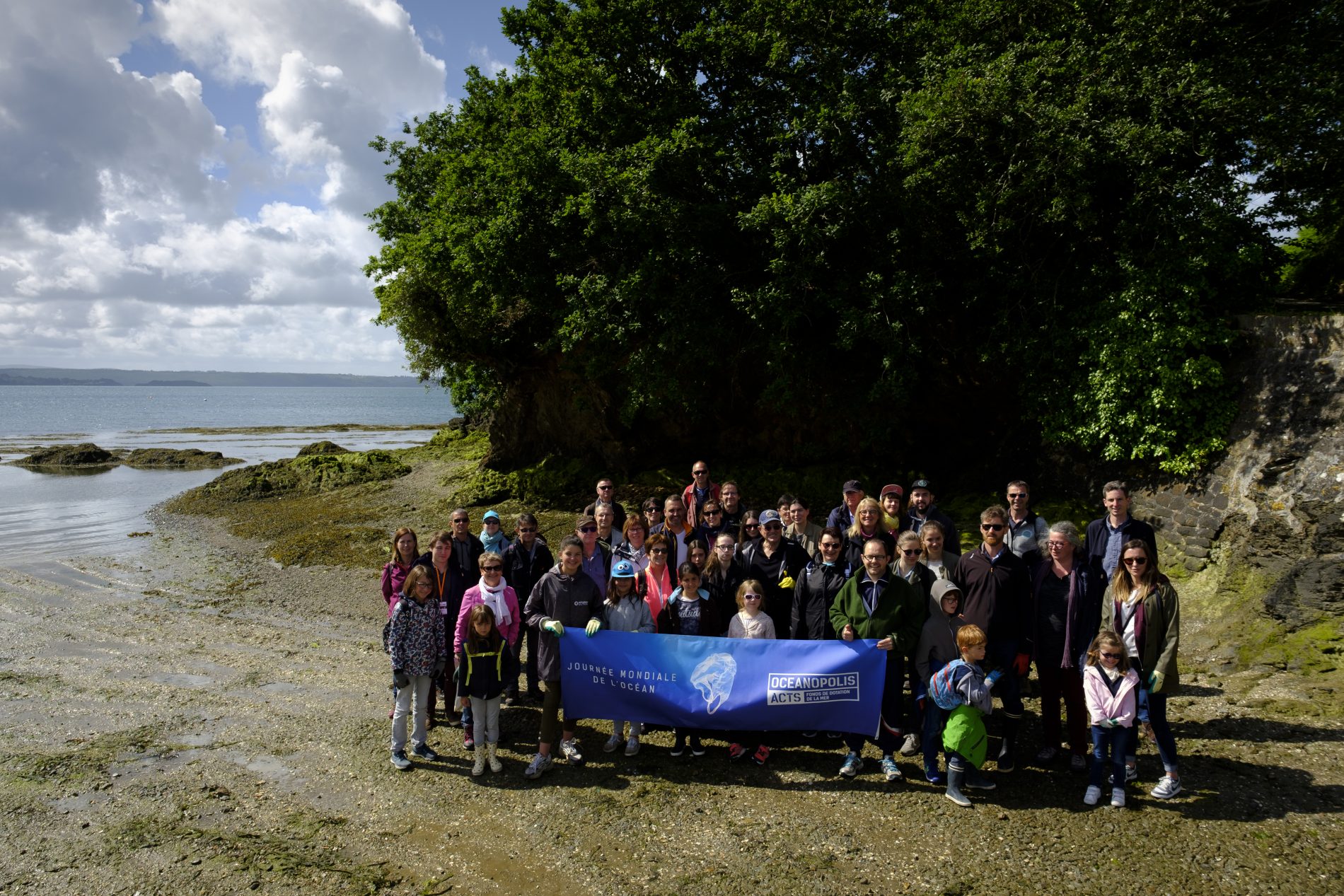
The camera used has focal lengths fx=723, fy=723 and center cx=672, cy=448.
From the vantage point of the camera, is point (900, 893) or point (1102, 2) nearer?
point (900, 893)

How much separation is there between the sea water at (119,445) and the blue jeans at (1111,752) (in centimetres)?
2035

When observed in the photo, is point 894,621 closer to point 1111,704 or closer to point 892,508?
point 1111,704

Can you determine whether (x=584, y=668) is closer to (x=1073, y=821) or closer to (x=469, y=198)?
(x=1073, y=821)

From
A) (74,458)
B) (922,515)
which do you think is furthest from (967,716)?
(74,458)

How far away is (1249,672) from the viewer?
26.9 ft

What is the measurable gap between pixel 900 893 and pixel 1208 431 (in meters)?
9.49

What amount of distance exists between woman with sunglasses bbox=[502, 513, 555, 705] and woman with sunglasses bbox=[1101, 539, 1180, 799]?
5435mm

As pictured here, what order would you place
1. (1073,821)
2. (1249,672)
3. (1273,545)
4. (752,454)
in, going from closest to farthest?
(1073,821)
(1249,672)
(1273,545)
(752,454)

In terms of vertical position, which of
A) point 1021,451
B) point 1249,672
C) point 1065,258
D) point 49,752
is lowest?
point 49,752

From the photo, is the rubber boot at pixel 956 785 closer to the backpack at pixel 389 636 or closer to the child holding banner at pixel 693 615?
the child holding banner at pixel 693 615

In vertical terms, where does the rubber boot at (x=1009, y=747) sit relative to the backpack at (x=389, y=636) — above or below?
below

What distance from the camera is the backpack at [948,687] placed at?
573 cm

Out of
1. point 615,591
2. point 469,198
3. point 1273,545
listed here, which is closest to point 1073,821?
point 615,591

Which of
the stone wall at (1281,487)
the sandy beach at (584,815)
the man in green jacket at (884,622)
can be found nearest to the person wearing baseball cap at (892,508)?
the man in green jacket at (884,622)
